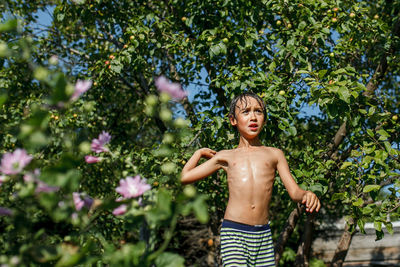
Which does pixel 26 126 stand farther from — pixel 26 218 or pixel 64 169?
pixel 26 218

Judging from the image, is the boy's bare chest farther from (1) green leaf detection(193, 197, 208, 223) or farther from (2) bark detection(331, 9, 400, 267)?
(2) bark detection(331, 9, 400, 267)

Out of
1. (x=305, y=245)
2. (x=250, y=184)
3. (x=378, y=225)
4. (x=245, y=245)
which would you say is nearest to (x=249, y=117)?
(x=250, y=184)

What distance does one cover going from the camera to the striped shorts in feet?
6.58

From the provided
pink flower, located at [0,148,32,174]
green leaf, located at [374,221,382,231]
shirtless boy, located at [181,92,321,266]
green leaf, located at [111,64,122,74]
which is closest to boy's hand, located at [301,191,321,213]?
shirtless boy, located at [181,92,321,266]

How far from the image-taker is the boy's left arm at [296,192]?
6.31 ft

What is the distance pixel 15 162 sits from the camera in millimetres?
1128

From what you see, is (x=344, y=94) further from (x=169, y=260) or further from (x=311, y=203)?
(x=169, y=260)

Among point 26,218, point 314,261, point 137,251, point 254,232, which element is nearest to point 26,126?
point 26,218

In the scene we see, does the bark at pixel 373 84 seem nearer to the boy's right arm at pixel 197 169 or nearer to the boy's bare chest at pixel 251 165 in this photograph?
the boy's bare chest at pixel 251 165

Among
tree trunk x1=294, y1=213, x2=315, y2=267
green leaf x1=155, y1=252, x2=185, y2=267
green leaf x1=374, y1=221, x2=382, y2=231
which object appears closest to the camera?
green leaf x1=155, y1=252, x2=185, y2=267

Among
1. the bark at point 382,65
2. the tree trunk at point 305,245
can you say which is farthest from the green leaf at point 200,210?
the tree trunk at point 305,245

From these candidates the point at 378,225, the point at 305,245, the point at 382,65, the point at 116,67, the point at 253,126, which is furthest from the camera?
the point at 305,245

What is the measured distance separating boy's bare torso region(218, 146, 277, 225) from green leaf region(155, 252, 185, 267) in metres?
0.90

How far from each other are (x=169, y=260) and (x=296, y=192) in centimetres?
102
